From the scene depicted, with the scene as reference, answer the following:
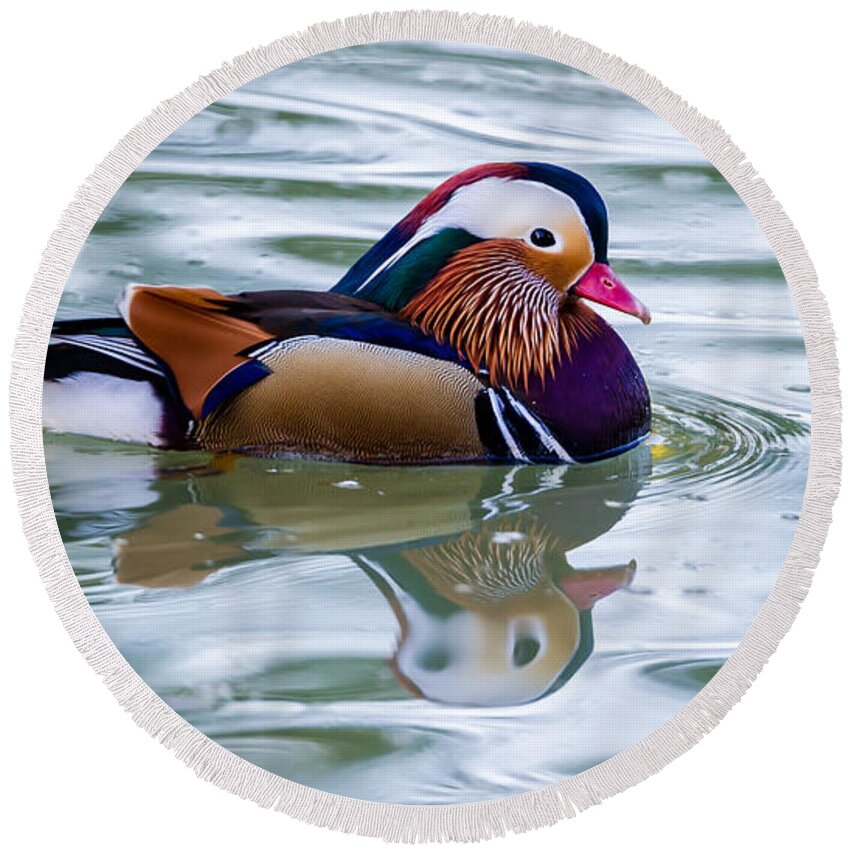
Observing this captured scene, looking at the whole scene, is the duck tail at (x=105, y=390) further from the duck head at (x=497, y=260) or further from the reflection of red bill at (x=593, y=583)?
the reflection of red bill at (x=593, y=583)

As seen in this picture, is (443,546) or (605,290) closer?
(443,546)

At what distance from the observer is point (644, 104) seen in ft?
6.30

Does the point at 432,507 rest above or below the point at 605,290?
below

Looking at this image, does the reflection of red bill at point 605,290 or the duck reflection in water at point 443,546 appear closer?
the duck reflection in water at point 443,546

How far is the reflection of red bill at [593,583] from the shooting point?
1.82 metres

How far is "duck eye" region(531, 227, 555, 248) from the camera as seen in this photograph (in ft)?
6.29

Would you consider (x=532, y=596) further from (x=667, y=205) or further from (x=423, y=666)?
(x=667, y=205)

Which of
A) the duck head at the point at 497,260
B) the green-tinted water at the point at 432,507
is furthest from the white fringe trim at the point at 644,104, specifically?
the duck head at the point at 497,260

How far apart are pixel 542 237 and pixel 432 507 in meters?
0.35

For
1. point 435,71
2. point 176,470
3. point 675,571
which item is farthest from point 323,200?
point 675,571

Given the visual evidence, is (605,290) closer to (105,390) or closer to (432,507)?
(432,507)

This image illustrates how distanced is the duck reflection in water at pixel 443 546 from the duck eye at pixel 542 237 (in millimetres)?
266

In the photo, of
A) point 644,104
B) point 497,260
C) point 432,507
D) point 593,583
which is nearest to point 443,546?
point 432,507

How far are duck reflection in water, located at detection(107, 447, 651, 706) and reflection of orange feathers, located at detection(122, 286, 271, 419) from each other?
0.10 meters
